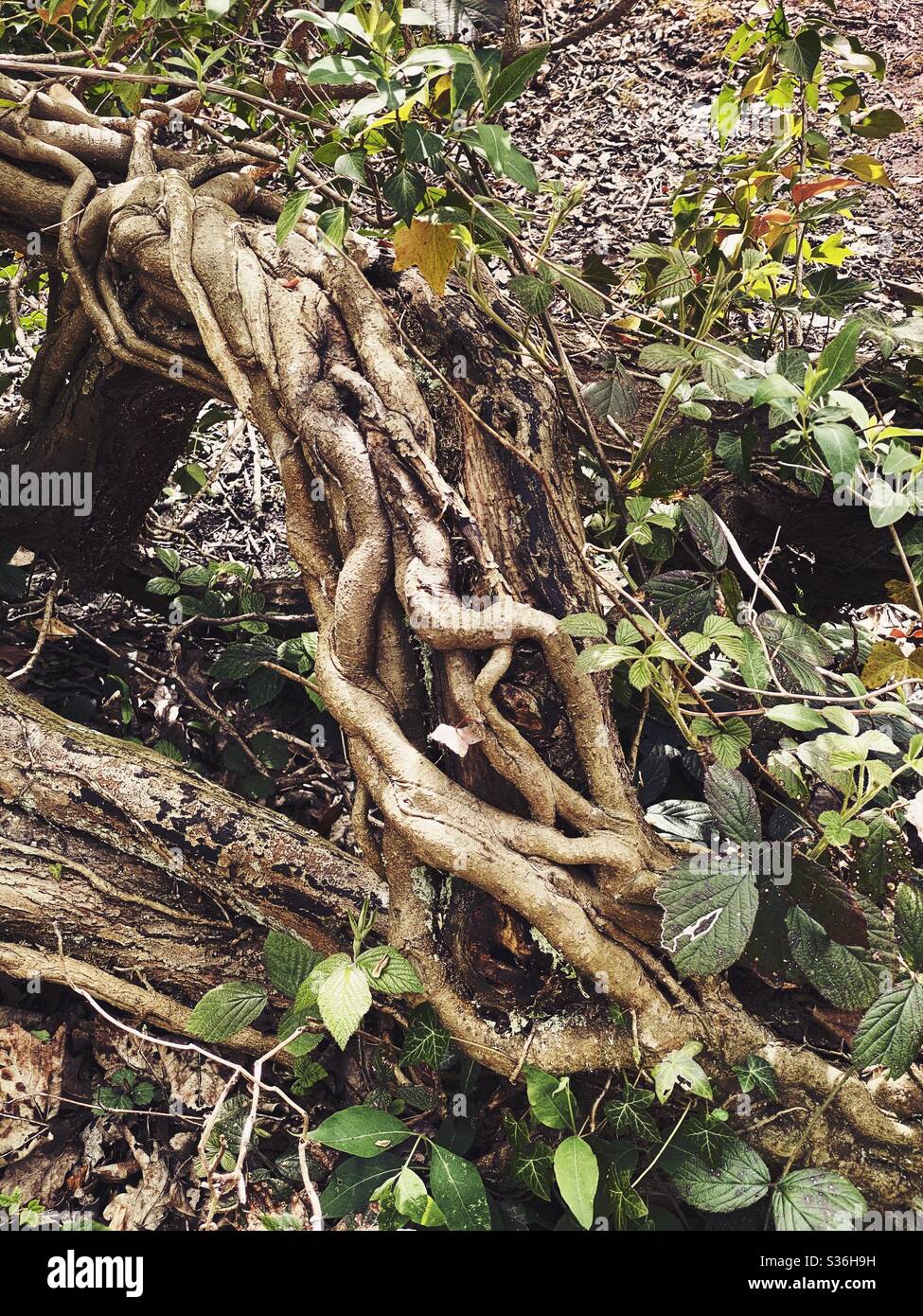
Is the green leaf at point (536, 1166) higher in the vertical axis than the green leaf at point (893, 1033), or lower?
lower

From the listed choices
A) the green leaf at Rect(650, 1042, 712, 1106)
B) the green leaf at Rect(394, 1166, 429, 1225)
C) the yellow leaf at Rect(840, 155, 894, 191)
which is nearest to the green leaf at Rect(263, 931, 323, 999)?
the green leaf at Rect(394, 1166, 429, 1225)

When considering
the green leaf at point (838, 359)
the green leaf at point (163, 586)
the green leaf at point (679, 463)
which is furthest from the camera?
the green leaf at point (163, 586)

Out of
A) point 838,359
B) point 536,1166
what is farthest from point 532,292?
point 536,1166

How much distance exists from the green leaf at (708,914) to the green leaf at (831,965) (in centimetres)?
7

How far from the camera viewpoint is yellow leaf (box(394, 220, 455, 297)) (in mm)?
1296

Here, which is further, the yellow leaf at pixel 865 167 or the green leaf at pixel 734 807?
the yellow leaf at pixel 865 167

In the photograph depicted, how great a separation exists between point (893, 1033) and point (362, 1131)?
734 millimetres

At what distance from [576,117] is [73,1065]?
11.7 feet

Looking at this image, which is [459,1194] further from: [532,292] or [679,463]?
[532,292]

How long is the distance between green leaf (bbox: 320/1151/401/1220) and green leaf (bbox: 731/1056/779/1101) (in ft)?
1.71

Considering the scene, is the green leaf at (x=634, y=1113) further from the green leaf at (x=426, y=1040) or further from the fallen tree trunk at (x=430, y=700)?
the green leaf at (x=426, y=1040)

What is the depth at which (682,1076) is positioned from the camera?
121cm

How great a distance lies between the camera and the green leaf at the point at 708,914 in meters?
1.16

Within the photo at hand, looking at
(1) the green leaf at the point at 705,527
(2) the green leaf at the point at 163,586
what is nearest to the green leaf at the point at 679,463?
(1) the green leaf at the point at 705,527
